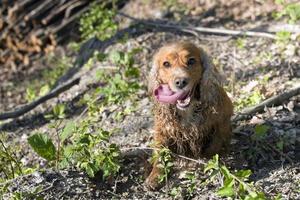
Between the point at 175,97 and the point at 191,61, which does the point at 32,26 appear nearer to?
the point at 191,61

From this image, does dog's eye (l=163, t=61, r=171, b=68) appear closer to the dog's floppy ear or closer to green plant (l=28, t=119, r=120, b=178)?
the dog's floppy ear

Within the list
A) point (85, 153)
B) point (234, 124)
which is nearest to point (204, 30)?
point (234, 124)

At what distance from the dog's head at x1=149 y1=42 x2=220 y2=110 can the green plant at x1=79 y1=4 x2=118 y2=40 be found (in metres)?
3.87

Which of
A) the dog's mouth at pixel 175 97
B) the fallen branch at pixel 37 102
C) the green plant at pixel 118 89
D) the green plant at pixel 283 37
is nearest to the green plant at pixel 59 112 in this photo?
the green plant at pixel 118 89

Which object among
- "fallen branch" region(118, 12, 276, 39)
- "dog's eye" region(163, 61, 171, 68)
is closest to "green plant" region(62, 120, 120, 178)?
"dog's eye" region(163, 61, 171, 68)

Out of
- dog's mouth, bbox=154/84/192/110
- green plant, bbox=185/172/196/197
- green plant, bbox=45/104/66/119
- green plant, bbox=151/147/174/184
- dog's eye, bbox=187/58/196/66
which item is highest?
dog's eye, bbox=187/58/196/66

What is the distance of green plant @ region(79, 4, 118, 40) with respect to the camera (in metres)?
8.56

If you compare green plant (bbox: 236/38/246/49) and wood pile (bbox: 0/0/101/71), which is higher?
wood pile (bbox: 0/0/101/71)

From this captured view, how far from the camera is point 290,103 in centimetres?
564

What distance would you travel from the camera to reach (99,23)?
357 inches

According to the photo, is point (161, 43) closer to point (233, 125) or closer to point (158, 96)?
point (233, 125)

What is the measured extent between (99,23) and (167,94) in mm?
4764

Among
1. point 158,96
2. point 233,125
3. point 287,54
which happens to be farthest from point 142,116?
point 287,54

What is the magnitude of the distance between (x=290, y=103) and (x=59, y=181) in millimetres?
2411
